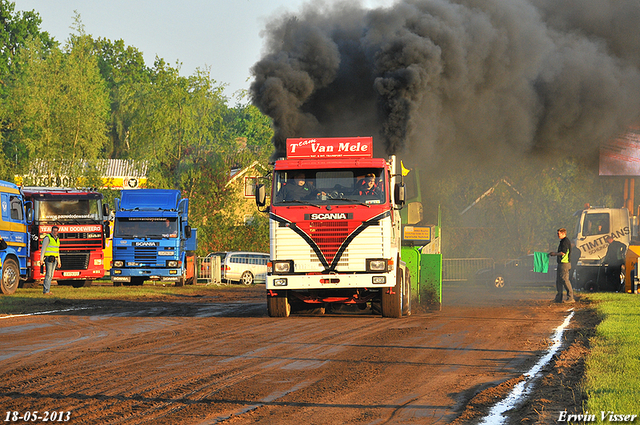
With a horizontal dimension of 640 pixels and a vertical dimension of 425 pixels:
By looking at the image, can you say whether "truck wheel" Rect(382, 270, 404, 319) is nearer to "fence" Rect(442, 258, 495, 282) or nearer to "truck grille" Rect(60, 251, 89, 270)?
"truck grille" Rect(60, 251, 89, 270)

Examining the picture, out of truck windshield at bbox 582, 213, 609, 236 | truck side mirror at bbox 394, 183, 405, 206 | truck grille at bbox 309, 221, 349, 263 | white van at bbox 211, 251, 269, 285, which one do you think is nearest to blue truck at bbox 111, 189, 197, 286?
white van at bbox 211, 251, 269, 285

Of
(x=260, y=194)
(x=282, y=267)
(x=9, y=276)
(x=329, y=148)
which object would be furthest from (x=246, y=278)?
(x=260, y=194)

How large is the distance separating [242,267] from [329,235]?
20634 mm

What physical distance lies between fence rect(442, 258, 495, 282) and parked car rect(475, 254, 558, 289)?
207 cm

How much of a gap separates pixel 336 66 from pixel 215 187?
22.0 meters

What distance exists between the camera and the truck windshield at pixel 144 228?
94.8ft

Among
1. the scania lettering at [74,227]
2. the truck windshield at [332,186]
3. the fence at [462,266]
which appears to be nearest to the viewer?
the truck windshield at [332,186]

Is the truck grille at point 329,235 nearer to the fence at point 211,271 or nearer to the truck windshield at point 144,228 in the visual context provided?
the truck windshield at point 144,228

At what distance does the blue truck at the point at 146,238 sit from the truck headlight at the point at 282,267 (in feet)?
49.9

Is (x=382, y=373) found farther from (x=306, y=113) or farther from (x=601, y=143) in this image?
(x=601, y=143)

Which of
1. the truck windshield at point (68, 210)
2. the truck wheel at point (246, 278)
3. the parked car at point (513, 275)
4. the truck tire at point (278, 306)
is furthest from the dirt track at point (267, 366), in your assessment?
the truck wheel at point (246, 278)

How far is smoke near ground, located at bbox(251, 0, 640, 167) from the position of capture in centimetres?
2112

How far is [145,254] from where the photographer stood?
2898 centimetres

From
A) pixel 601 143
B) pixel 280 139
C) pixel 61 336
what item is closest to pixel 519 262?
pixel 601 143
